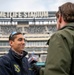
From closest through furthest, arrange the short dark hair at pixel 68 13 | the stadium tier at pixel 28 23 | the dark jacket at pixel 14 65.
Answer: the short dark hair at pixel 68 13 → the dark jacket at pixel 14 65 → the stadium tier at pixel 28 23

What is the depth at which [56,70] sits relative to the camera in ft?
6.31

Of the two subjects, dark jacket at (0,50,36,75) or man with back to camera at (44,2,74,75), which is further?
dark jacket at (0,50,36,75)

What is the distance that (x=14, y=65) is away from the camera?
3.34 meters

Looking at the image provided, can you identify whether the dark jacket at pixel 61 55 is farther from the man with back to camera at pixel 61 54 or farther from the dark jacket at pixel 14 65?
the dark jacket at pixel 14 65

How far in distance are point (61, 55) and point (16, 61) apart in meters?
1.54

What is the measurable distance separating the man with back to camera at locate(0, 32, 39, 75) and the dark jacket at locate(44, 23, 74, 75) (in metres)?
1.35

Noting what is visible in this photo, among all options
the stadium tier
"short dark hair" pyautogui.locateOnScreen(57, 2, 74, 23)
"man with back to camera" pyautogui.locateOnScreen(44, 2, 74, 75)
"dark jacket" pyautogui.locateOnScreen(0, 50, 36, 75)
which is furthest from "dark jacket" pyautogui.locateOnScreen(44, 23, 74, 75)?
the stadium tier

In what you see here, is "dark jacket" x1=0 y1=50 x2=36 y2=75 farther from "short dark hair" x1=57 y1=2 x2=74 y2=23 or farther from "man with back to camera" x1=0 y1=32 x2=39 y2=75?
"short dark hair" x1=57 y1=2 x2=74 y2=23

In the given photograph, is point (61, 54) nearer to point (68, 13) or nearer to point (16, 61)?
point (68, 13)

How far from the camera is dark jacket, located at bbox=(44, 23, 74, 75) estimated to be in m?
1.93

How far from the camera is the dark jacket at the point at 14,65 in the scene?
10.7 feet

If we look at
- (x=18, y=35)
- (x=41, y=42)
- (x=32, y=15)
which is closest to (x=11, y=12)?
(x=32, y=15)

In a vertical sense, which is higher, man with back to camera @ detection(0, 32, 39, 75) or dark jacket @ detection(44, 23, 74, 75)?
dark jacket @ detection(44, 23, 74, 75)

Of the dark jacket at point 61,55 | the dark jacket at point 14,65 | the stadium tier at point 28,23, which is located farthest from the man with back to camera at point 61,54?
the stadium tier at point 28,23
